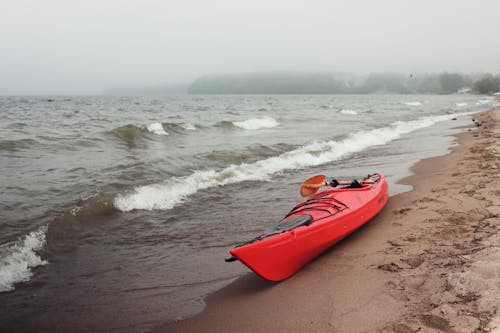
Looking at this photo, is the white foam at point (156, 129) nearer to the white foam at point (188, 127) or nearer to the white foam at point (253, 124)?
the white foam at point (188, 127)

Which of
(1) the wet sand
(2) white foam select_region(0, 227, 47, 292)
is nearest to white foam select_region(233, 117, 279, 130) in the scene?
(2) white foam select_region(0, 227, 47, 292)

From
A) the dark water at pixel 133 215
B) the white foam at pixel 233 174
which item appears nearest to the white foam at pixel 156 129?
the dark water at pixel 133 215

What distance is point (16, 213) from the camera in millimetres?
6609

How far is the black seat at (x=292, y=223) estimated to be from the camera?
448 cm

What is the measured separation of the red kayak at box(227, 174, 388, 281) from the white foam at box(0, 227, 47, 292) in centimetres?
263

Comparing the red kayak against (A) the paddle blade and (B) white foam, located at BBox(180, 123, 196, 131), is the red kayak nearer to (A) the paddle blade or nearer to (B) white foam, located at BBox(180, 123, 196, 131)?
(A) the paddle blade

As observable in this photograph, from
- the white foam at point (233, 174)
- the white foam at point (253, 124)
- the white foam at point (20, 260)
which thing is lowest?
the white foam at point (20, 260)

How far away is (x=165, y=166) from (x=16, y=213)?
Answer: 4.81 metres

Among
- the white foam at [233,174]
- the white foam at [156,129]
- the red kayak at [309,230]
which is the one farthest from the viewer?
the white foam at [156,129]

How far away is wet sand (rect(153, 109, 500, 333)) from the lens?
3061 millimetres

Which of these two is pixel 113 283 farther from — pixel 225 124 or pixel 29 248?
pixel 225 124

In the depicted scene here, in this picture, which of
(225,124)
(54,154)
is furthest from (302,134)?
(54,154)

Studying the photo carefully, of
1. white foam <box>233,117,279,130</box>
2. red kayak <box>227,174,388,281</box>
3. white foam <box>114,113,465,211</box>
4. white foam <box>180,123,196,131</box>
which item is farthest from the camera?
white foam <box>233,117,279,130</box>

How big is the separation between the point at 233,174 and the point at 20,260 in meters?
5.73
